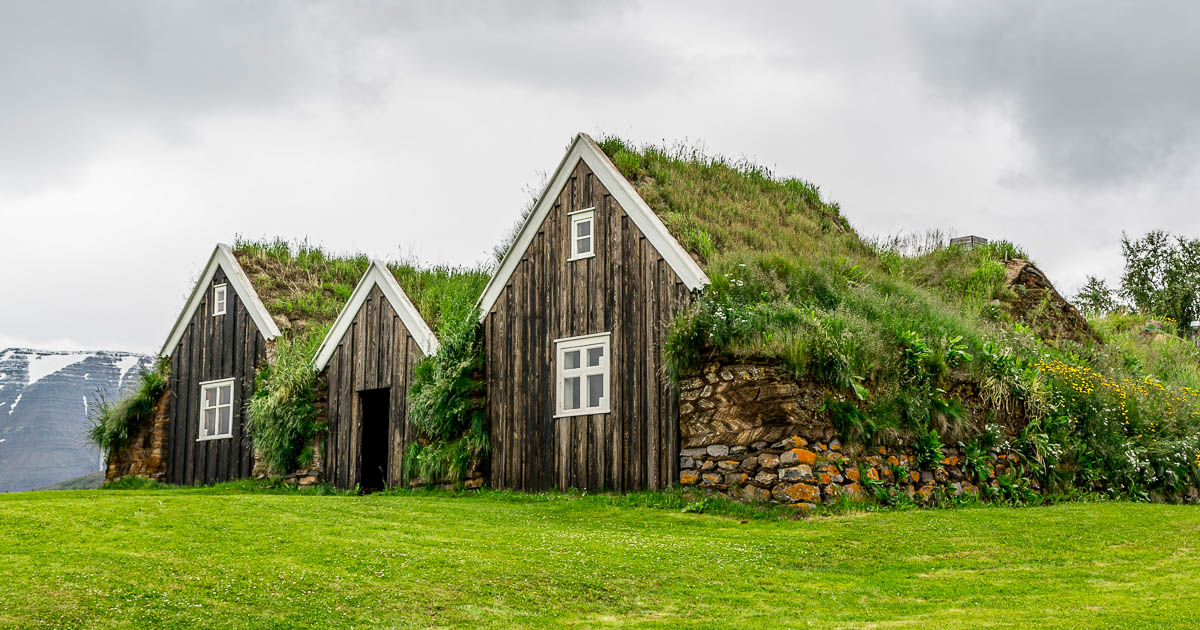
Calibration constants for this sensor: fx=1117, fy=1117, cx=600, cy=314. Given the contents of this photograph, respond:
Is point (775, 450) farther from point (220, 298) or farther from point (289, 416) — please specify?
point (220, 298)

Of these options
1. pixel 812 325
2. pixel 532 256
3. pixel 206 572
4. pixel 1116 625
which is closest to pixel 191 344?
pixel 532 256

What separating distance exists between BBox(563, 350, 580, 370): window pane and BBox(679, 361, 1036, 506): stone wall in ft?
9.50

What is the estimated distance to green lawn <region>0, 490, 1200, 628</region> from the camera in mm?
8258

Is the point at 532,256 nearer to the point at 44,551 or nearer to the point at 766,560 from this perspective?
the point at 766,560

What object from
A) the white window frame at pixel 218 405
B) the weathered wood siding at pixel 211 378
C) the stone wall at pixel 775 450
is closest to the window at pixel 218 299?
the weathered wood siding at pixel 211 378

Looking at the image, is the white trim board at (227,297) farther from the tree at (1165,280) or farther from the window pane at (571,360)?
the tree at (1165,280)

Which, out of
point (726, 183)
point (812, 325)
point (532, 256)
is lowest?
point (812, 325)

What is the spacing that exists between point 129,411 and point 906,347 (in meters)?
18.5

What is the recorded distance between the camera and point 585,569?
10.2 meters

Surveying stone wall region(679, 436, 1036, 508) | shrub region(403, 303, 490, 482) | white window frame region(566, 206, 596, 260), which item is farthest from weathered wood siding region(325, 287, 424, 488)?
stone wall region(679, 436, 1036, 508)

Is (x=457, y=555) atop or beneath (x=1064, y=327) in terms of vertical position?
beneath

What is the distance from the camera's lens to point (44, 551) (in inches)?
375

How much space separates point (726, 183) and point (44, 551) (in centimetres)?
1549

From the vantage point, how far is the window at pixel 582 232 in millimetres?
18656
